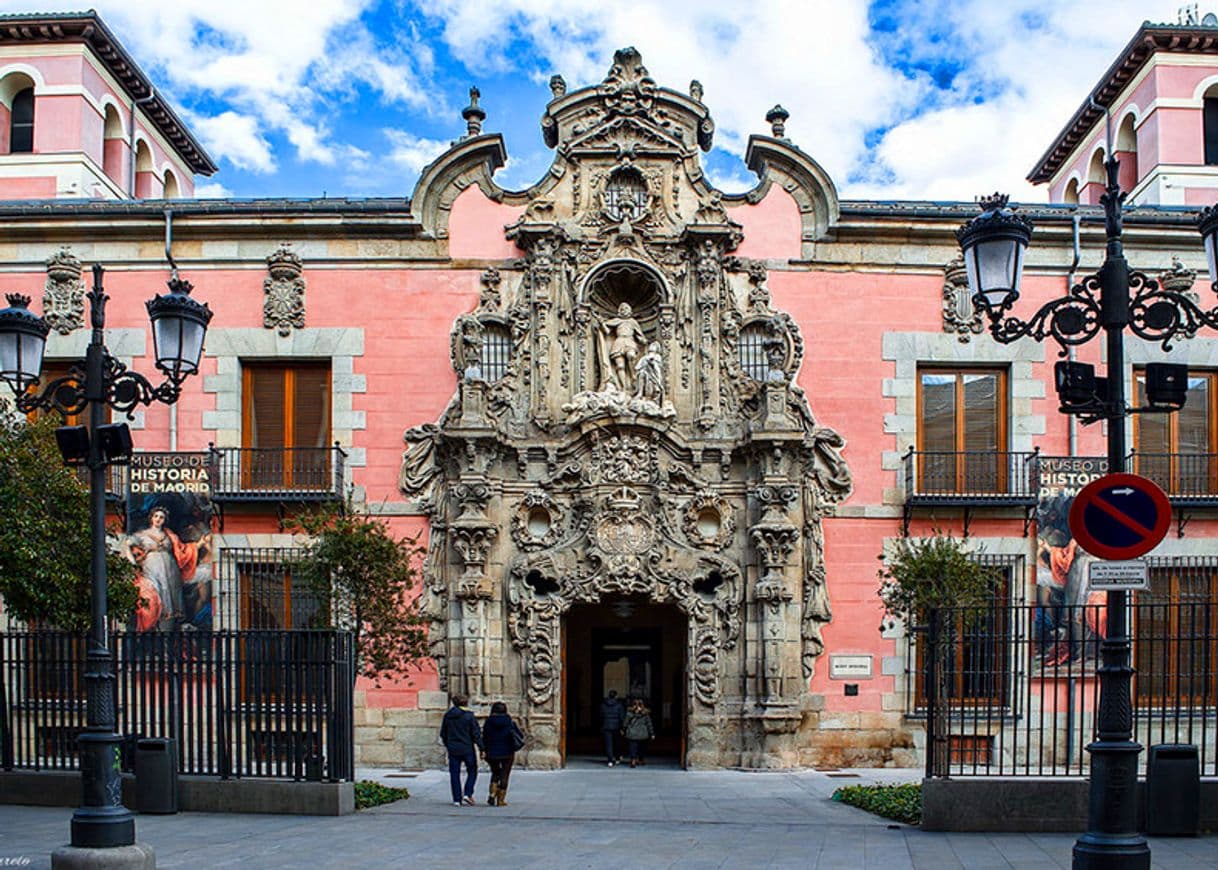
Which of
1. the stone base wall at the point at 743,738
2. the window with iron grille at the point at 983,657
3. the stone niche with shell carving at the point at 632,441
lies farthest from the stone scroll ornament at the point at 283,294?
the window with iron grille at the point at 983,657

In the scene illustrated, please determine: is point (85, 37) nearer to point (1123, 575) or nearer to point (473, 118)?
point (473, 118)

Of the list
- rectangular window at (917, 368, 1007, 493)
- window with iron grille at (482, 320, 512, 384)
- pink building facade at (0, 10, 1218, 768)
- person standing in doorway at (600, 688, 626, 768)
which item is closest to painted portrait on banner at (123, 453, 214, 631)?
pink building facade at (0, 10, 1218, 768)

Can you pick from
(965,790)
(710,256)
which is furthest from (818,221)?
(965,790)

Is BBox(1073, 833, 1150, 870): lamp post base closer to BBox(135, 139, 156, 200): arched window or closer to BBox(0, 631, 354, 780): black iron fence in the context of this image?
BBox(0, 631, 354, 780): black iron fence

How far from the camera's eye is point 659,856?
12.9 metres

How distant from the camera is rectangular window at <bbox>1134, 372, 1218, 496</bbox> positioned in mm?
22438

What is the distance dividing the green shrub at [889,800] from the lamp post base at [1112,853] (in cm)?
541

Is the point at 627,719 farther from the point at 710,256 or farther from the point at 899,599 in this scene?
the point at 710,256

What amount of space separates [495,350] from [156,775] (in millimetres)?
9201

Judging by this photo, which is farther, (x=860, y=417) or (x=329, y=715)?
(x=860, y=417)

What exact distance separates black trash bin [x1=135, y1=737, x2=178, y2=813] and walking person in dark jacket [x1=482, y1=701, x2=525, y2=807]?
3769mm

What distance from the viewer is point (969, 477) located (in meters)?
22.4

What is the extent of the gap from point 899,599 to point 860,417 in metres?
3.72

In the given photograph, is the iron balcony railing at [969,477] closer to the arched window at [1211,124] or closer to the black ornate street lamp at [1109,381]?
the black ornate street lamp at [1109,381]
